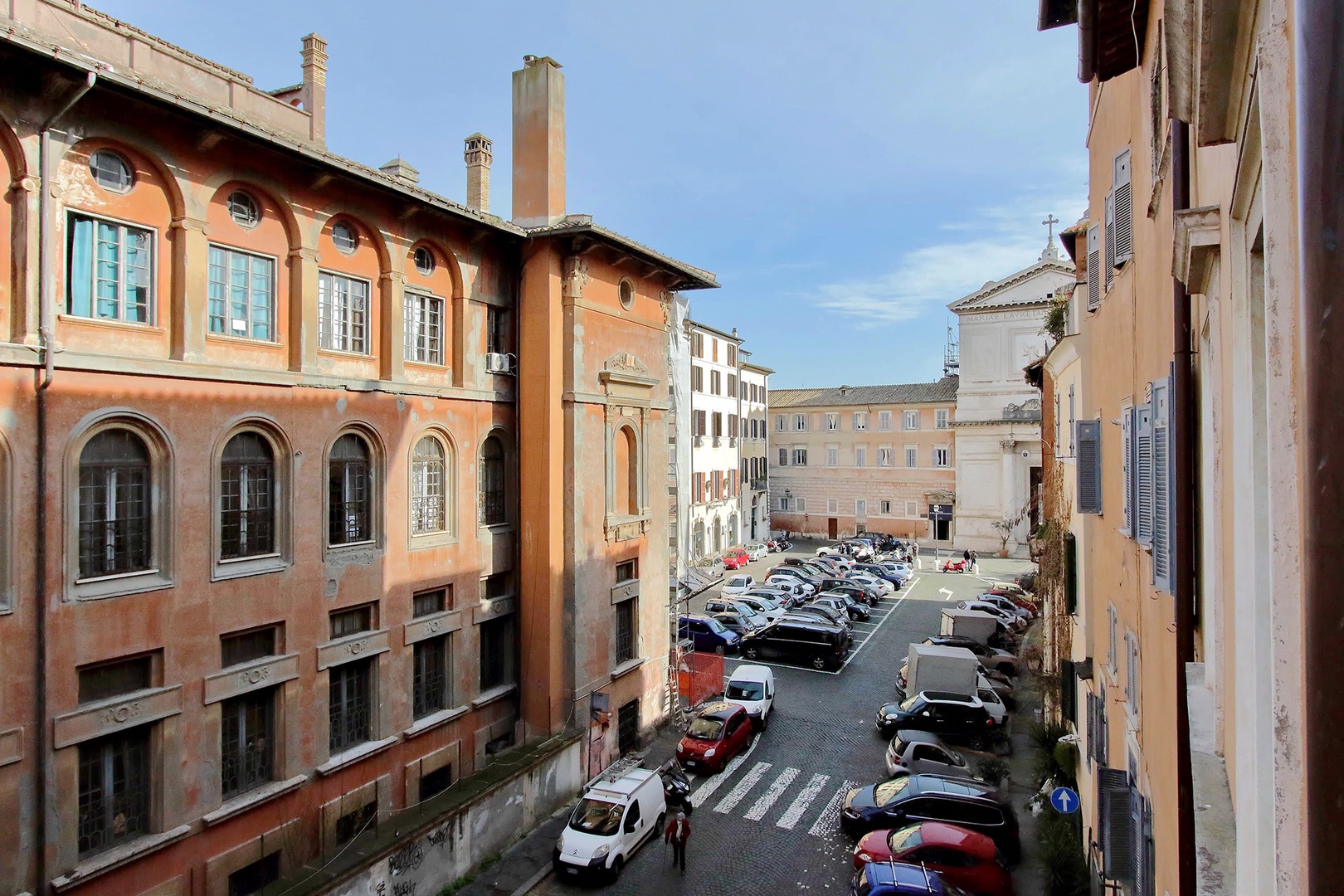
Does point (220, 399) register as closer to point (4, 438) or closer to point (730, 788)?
point (4, 438)

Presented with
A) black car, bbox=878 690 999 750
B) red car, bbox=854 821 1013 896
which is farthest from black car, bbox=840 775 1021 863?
black car, bbox=878 690 999 750

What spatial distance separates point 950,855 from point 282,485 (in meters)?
12.8

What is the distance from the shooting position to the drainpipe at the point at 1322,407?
1384 millimetres

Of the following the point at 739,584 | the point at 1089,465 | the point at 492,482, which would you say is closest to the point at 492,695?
the point at 492,482

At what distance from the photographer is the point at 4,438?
31.2 feet

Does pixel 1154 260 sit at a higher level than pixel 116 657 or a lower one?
higher

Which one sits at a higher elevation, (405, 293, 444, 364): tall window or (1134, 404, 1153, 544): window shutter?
(405, 293, 444, 364): tall window

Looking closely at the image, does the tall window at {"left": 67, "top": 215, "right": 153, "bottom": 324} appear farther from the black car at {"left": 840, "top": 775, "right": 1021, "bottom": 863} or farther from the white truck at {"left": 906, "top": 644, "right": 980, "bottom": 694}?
→ the white truck at {"left": 906, "top": 644, "right": 980, "bottom": 694}

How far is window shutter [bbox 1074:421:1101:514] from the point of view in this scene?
1105 centimetres

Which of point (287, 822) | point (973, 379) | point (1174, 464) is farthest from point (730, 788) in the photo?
point (973, 379)

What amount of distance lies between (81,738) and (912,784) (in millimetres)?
13939

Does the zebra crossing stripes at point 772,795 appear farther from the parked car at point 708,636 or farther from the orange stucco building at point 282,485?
the parked car at point 708,636

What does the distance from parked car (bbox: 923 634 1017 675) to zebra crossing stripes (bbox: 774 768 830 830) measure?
9469mm

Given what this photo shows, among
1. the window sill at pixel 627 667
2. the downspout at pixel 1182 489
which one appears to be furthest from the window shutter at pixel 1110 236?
the window sill at pixel 627 667
